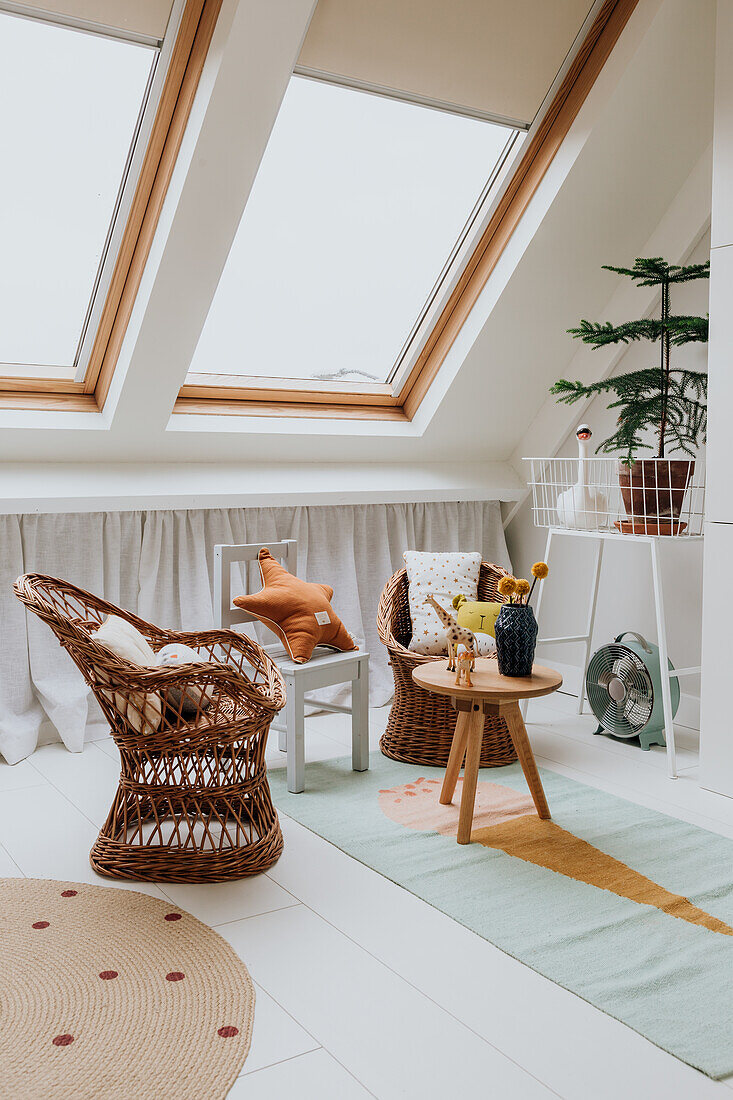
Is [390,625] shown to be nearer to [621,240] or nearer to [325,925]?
[325,925]

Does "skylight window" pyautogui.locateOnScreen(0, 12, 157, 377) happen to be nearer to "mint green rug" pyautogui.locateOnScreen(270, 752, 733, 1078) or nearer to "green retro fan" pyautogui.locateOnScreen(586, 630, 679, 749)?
"mint green rug" pyautogui.locateOnScreen(270, 752, 733, 1078)

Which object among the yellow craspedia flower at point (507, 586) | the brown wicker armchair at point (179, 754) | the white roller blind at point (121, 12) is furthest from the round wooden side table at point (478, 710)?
the white roller blind at point (121, 12)

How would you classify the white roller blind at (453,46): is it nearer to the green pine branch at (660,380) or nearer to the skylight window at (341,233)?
the skylight window at (341,233)

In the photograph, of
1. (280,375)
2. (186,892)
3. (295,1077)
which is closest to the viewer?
(295,1077)

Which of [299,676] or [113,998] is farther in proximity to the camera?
Result: [299,676]

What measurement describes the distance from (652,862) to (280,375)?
95.5 inches

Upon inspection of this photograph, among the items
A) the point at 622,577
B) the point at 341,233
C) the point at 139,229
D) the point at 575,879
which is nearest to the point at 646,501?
the point at 622,577

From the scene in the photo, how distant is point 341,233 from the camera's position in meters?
3.61

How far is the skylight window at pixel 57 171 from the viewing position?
2723mm

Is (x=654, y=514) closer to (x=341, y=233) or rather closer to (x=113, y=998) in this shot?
(x=341, y=233)

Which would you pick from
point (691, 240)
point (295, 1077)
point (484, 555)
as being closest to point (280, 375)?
point (484, 555)

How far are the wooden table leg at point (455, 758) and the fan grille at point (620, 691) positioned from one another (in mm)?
896

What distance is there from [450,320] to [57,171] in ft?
5.59

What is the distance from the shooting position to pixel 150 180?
10.0ft
